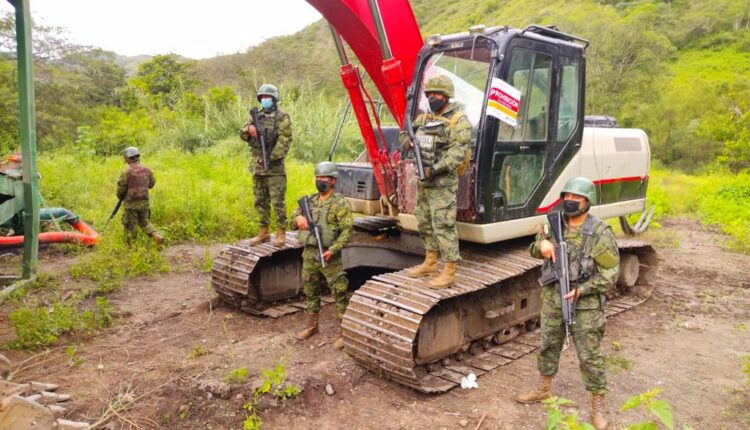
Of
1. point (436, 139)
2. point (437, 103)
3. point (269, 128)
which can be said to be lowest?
point (436, 139)

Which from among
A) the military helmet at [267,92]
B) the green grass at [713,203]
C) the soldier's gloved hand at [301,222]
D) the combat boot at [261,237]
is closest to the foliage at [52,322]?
the combat boot at [261,237]

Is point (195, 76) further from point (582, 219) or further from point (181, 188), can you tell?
point (582, 219)

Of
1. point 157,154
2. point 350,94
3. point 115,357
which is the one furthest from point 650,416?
point 157,154

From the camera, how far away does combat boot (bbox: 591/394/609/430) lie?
4.40m

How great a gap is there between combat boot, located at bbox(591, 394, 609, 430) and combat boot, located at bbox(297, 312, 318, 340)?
268 centimetres

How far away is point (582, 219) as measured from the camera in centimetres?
450

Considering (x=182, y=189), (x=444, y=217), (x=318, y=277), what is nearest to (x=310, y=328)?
(x=318, y=277)

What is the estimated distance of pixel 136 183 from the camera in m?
8.90

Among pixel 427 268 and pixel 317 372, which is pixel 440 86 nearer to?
pixel 427 268

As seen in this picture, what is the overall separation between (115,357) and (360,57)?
3.44 m

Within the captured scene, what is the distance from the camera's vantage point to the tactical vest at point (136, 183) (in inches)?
349

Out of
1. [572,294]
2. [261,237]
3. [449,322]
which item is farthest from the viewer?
[261,237]

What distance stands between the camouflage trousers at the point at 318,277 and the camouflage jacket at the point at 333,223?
0.11 m

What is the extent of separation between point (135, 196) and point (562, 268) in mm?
6670
